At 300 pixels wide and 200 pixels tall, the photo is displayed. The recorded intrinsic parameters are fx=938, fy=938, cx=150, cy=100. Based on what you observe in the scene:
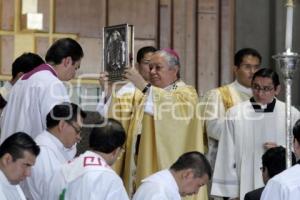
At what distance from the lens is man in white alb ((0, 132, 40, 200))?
5.19 m

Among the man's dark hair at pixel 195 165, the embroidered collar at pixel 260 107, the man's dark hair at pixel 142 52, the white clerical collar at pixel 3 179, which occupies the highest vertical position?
the man's dark hair at pixel 142 52

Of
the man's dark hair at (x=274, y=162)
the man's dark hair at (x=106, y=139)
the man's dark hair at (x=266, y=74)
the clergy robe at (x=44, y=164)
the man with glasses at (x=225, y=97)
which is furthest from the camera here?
the man with glasses at (x=225, y=97)

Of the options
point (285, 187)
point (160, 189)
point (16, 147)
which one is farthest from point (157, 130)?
point (285, 187)

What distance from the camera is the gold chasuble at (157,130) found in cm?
705

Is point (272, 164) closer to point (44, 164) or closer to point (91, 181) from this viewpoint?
point (91, 181)

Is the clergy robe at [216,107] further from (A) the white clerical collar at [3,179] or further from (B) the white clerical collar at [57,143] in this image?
(A) the white clerical collar at [3,179]

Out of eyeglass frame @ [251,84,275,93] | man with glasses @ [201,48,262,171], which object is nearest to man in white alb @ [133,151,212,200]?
eyeglass frame @ [251,84,275,93]

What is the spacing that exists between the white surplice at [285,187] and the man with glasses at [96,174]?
3.00 feet

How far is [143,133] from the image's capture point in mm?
7086

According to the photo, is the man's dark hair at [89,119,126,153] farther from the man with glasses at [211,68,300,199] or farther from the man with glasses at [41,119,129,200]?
the man with glasses at [211,68,300,199]

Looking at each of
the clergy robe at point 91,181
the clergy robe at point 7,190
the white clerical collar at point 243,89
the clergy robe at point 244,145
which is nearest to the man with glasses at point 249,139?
the clergy robe at point 244,145

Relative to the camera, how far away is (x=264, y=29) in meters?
8.97

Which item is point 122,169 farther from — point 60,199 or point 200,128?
point 60,199

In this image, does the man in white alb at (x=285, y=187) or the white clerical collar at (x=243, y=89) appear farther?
the white clerical collar at (x=243, y=89)
